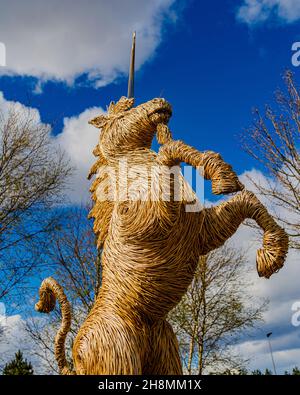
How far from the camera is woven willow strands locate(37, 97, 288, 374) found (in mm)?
2139

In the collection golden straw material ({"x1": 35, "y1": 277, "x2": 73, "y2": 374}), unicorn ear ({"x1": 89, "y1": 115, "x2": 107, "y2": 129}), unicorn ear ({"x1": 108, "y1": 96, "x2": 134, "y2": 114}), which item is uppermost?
unicorn ear ({"x1": 108, "y1": 96, "x2": 134, "y2": 114})

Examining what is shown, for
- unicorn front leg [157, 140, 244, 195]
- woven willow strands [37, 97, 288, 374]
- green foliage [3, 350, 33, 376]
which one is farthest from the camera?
green foliage [3, 350, 33, 376]

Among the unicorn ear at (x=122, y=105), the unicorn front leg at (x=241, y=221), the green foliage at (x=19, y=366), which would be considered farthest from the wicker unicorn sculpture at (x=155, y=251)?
the green foliage at (x=19, y=366)

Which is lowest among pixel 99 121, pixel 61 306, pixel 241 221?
pixel 61 306

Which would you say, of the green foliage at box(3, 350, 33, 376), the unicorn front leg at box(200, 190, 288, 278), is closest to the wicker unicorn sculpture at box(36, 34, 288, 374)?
the unicorn front leg at box(200, 190, 288, 278)

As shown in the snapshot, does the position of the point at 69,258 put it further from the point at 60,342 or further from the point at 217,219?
the point at 217,219

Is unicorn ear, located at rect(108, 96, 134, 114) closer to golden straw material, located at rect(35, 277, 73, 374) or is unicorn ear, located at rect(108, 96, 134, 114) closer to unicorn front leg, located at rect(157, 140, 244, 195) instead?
unicorn front leg, located at rect(157, 140, 244, 195)

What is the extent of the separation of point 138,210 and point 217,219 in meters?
0.45

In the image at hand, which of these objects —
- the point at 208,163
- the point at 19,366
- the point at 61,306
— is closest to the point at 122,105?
the point at 208,163

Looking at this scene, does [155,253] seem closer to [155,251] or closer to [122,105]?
[155,251]

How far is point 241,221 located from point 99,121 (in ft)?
3.88

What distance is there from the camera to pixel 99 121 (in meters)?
2.86

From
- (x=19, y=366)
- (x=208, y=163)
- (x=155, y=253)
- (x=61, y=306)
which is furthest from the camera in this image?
(x=19, y=366)

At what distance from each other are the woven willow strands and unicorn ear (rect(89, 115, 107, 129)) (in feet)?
1.48
